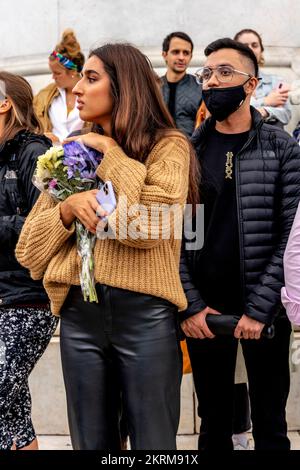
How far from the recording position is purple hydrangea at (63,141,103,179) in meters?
3.35

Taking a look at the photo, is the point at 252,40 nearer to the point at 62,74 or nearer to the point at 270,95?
the point at 270,95

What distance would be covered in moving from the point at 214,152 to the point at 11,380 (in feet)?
4.84

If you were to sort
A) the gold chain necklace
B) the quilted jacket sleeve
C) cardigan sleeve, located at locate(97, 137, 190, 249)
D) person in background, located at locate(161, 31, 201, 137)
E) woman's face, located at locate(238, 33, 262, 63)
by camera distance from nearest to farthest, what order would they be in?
cardigan sleeve, located at locate(97, 137, 190, 249) < the quilted jacket sleeve < the gold chain necklace < woman's face, located at locate(238, 33, 262, 63) < person in background, located at locate(161, 31, 201, 137)

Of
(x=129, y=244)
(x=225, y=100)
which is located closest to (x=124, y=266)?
(x=129, y=244)

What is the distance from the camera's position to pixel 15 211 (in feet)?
13.4

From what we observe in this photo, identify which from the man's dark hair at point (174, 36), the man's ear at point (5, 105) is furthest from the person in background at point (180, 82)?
the man's ear at point (5, 105)

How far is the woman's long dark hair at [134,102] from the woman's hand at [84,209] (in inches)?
10.5

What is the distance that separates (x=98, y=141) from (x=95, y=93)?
21cm

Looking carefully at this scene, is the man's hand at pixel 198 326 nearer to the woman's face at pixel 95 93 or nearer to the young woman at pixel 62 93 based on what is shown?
the woman's face at pixel 95 93

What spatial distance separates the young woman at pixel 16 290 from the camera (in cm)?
400

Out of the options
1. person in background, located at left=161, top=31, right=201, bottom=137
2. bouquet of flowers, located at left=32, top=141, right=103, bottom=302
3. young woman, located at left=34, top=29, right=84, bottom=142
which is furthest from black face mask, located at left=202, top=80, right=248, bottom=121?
young woman, located at left=34, top=29, right=84, bottom=142

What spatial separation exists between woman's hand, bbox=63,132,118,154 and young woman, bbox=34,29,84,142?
127 inches

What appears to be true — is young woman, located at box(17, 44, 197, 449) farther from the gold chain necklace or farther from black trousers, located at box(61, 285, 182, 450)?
the gold chain necklace

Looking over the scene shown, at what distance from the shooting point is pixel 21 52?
7.46m
